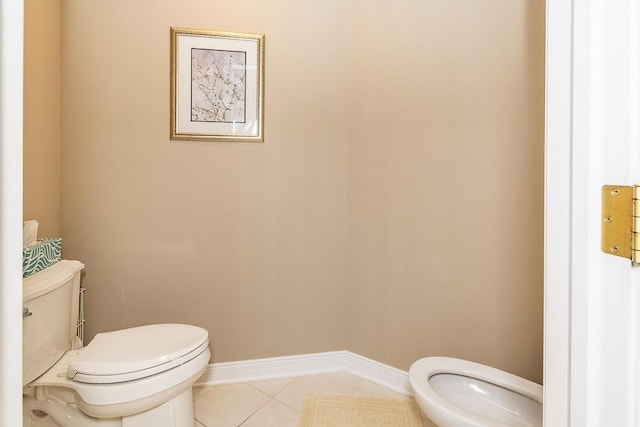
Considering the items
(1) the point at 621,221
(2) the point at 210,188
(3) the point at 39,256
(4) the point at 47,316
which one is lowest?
(4) the point at 47,316

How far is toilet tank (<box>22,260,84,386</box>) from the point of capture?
1.30 metres

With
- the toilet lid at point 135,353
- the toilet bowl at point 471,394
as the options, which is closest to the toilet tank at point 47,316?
the toilet lid at point 135,353

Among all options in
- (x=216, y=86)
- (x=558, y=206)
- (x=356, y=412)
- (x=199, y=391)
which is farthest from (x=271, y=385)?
(x=558, y=206)

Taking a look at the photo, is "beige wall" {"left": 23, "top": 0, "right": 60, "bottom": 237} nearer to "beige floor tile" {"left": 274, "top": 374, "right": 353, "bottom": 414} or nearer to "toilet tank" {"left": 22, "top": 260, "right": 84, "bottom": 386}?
"toilet tank" {"left": 22, "top": 260, "right": 84, "bottom": 386}

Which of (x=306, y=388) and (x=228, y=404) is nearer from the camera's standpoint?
(x=228, y=404)

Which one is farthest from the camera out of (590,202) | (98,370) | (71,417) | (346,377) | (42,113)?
(346,377)

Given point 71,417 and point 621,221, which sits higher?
point 621,221

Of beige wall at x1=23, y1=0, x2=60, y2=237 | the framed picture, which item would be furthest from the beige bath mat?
beige wall at x1=23, y1=0, x2=60, y2=237

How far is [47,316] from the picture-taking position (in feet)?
4.67

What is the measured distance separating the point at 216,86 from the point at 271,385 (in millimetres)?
1656

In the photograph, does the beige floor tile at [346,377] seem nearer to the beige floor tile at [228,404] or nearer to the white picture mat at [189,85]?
the beige floor tile at [228,404]

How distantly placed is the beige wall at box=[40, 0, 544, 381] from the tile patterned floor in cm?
17

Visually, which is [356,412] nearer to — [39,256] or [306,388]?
[306,388]

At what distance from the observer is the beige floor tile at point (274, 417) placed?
1772 mm
